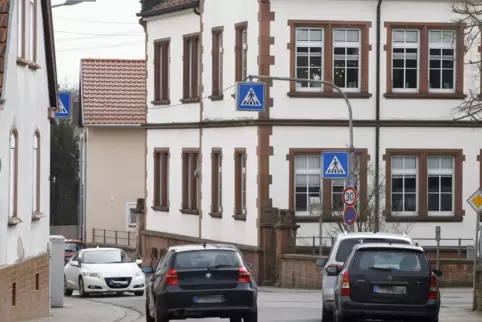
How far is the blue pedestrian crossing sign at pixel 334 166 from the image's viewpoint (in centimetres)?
4297

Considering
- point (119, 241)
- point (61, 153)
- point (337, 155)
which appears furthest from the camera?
point (61, 153)

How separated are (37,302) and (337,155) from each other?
14188mm

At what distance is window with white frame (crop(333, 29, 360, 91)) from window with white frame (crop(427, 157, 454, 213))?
3566 mm

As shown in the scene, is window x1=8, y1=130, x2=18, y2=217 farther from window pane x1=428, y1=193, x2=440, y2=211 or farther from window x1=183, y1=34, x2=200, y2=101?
window x1=183, y1=34, x2=200, y2=101

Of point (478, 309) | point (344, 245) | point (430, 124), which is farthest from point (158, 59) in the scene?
point (344, 245)

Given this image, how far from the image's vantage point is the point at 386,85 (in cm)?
4972

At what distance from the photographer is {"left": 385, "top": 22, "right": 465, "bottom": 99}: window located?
4947 centimetres

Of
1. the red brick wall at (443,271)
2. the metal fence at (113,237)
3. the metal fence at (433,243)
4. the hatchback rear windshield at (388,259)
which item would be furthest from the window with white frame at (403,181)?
the metal fence at (113,237)

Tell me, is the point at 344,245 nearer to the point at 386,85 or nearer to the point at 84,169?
the point at 386,85

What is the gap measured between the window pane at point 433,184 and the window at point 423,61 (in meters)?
2.62

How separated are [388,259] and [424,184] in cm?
2406

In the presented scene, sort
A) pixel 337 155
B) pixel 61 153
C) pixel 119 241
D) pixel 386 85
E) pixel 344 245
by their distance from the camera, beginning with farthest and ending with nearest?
pixel 61 153 < pixel 119 241 < pixel 386 85 < pixel 337 155 < pixel 344 245

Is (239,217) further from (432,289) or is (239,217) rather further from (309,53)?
(432,289)

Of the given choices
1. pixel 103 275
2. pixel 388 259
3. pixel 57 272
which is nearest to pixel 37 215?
pixel 57 272
